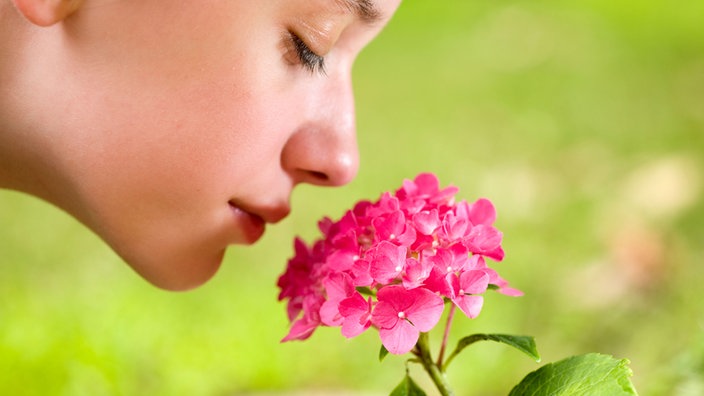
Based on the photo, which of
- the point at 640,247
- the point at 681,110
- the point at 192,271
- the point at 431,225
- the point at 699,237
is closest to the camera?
the point at 431,225

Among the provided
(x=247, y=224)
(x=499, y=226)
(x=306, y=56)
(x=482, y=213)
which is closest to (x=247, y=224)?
(x=247, y=224)

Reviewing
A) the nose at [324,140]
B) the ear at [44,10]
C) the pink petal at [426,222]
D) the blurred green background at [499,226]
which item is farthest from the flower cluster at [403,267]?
the blurred green background at [499,226]

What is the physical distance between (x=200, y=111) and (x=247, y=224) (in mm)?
161

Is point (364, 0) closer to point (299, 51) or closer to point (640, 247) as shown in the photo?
point (299, 51)

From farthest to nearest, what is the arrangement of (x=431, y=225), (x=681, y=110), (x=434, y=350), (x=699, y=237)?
(x=681, y=110) → (x=699, y=237) → (x=434, y=350) → (x=431, y=225)

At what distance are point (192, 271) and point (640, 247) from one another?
1442mm

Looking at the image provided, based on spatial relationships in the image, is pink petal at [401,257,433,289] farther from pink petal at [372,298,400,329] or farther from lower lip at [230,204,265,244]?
lower lip at [230,204,265,244]

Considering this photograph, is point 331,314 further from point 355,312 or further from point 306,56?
point 306,56

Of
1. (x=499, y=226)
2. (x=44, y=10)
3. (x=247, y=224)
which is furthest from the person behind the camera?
(x=499, y=226)

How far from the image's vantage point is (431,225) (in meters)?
1.01

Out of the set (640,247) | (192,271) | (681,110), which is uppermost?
(681,110)

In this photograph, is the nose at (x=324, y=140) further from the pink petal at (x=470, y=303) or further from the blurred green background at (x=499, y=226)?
the blurred green background at (x=499, y=226)

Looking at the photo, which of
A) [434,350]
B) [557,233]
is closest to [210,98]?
[434,350]

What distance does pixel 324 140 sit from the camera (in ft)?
4.10
